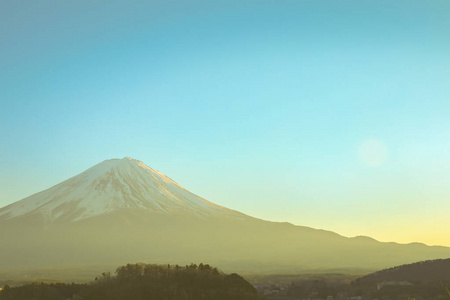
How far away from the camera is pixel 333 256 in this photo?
193 m

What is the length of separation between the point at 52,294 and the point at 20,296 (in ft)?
5.55

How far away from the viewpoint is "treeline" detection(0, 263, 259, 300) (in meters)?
27.0

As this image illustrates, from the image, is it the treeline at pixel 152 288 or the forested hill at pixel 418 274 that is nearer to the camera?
the treeline at pixel 152 288

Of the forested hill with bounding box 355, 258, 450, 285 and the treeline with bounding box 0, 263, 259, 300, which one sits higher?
the forested hill with bounding box 355, 258, 450, 285

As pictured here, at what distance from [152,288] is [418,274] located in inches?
1126

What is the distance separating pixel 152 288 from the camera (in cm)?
2745

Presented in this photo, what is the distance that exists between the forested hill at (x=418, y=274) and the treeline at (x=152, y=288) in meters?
19.9

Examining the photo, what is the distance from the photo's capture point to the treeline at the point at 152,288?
88.6 feet

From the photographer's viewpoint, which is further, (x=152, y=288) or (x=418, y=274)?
(x=418, y=274)

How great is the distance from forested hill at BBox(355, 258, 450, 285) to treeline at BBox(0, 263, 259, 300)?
19.9m

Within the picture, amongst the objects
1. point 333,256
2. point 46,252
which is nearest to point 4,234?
point 46,252

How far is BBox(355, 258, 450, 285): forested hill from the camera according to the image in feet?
142

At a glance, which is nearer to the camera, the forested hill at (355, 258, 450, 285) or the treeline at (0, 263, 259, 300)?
the treeline at (0, 263, 259, 300)

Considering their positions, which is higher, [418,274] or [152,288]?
[418,274]
